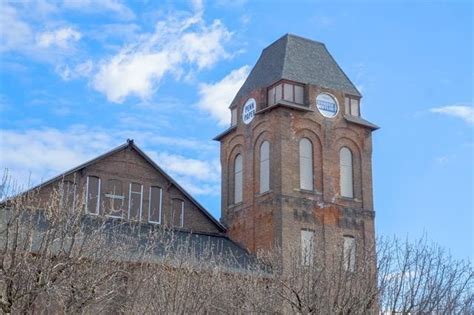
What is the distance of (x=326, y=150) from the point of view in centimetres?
4062

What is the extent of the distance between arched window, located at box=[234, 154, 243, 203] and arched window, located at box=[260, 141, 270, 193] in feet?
6.65

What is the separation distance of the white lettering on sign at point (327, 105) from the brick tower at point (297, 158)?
0.05 metres

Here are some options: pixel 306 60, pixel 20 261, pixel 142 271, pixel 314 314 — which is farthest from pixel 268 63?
pixel 20 261

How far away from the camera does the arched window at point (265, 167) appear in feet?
131

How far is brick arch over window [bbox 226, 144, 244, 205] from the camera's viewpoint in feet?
139

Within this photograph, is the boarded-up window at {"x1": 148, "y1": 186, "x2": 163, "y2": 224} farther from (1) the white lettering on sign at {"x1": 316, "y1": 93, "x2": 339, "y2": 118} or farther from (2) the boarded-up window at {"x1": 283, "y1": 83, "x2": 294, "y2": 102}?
(1) the white lettering on sign at {"x1": 316, "y1": 93, "x2": 339, "y2": 118}

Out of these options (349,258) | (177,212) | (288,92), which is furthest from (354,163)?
(349,258)

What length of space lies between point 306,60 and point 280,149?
6.13 meters

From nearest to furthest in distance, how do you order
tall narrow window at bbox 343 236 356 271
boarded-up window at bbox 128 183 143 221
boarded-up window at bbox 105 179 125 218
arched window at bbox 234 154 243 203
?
tall narrow window at bbox 343 236 356 271 → boarded-up window at bbox 105 179 125 218 → boarded-up window at bbox 128 183 143 221 → arched window at bbox 234 154 243 203

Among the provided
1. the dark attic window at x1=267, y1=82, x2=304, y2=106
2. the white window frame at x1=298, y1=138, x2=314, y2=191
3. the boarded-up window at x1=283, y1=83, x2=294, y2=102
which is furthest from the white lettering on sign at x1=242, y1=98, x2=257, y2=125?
the white window frame at x1=298, y1=138, x2=314, y2=191

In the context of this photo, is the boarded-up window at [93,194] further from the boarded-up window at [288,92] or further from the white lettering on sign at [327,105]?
the white lettering on sign at [327,105]

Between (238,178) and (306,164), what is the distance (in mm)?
4116

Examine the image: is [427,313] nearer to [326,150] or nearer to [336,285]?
[336,285]

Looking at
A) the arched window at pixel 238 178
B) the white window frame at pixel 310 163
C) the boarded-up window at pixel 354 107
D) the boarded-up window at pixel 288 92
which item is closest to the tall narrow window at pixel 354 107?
the boarded-up window at pixel 354 107
